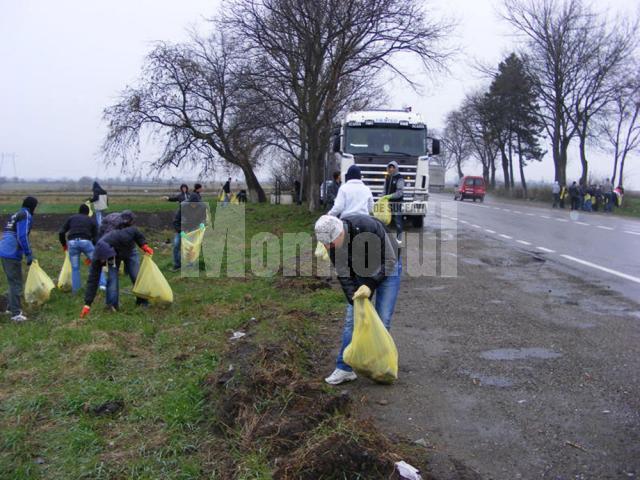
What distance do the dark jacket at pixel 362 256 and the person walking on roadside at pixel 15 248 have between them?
19.6ft

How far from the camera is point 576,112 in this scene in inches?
1619

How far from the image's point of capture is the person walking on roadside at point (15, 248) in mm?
9008

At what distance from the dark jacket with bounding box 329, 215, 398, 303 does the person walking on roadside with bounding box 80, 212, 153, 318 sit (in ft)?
14.8

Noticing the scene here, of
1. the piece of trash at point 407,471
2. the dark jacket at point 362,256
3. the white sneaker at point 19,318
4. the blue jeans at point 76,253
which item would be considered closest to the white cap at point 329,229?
the dark jacket at point 362,256

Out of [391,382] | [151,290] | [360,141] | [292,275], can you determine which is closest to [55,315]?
[151,290]

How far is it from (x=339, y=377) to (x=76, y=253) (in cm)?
679

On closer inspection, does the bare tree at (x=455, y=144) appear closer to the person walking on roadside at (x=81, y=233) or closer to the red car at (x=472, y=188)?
the red car at (x=472, y=188)

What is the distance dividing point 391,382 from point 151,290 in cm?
484

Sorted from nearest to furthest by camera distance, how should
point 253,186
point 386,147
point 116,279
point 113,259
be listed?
point 113,259 < point 116,279 < point 386,147 < point 253,186

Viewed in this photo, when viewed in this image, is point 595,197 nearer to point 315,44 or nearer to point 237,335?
point 315,44

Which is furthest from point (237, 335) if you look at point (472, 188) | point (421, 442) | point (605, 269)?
point (472, 188)

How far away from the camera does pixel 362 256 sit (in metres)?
5.09

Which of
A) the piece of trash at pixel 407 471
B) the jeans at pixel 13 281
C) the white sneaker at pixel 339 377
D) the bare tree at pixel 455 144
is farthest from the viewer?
the bare tree at pixel 455 144

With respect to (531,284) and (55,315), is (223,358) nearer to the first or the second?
(55,315)
